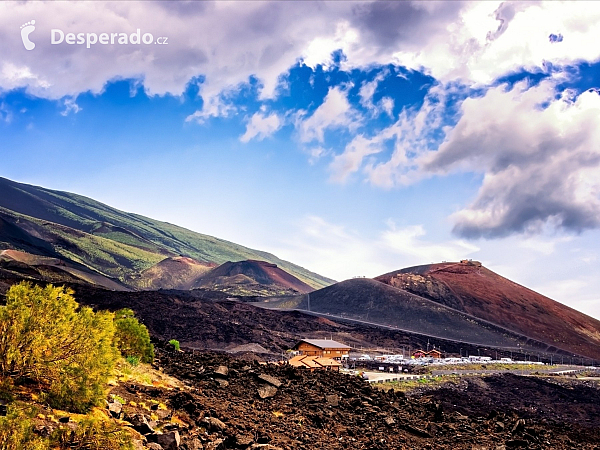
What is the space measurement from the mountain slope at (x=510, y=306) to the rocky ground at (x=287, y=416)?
134 meters

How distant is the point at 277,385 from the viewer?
21406 mm

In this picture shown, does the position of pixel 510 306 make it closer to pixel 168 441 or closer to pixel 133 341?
pixel 133 341

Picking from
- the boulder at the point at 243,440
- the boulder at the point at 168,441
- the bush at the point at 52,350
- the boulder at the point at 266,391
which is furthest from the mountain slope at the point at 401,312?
the bush at the point at 52,350

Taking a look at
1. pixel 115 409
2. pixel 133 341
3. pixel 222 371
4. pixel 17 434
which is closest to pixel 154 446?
pixel 115 409

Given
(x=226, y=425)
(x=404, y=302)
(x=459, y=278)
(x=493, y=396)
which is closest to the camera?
(x=226, y=425)

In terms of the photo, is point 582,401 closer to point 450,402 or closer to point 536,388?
point 536,388

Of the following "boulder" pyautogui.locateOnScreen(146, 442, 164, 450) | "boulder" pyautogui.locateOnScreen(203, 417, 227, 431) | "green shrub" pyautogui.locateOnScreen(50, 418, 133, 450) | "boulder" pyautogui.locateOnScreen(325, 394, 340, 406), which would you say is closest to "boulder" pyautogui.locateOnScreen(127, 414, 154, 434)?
"boulder" pyautogui.locateOnScreen(146, 442, 164, 450)

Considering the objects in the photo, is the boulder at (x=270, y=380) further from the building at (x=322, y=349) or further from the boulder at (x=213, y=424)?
the building at (x=322, y=349)

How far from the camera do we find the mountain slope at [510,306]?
490 ft

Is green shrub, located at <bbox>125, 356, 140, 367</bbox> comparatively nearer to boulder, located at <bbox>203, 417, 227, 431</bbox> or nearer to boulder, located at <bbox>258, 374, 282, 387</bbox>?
boulder, located at <bbox>258, 374, 282, 387</bbox>

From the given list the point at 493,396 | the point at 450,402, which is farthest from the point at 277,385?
the point at 493,396

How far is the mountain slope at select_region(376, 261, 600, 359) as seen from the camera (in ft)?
490

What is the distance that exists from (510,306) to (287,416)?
165 meters

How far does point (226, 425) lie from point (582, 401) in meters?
62.9
